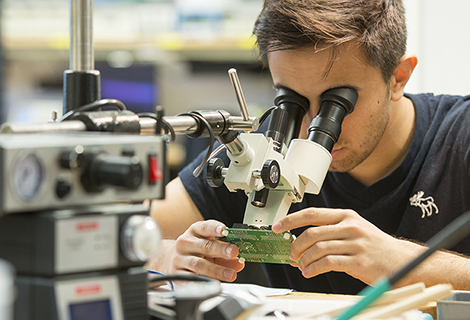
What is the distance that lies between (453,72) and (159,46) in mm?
1622

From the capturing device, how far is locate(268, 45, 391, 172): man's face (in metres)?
1.24

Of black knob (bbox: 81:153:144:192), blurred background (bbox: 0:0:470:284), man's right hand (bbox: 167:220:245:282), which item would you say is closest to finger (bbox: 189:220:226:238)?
man's right hand (bbox: 167:220:245:282)

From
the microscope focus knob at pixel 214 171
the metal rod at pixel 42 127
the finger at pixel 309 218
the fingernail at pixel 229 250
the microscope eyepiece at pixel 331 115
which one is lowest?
the fingernail at pixel 229 250

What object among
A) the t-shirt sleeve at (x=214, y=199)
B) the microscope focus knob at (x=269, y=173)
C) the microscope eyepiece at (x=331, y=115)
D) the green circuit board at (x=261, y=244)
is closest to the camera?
the microscope focus knob at (x=269, y=173)

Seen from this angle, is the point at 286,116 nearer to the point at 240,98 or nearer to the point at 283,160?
the point at 283,160

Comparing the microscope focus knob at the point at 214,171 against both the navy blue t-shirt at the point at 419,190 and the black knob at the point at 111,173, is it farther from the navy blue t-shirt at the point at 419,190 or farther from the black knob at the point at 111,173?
the navy blue t-shirt at the point at 419,190

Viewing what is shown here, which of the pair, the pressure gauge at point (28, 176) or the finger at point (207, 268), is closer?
the pressure gauge at point (28, 176)

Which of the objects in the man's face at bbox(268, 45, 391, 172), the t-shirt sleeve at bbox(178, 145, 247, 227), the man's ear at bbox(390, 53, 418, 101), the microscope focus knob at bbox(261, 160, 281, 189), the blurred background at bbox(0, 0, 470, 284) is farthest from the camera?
the blurred background at bbox(0, 0, 470, 284)

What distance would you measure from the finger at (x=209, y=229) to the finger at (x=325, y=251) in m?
0.18

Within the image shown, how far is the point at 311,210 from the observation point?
39.1 inches

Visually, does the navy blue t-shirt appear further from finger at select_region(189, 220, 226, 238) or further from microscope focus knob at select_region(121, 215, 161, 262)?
microscope focus knob at select_region(121, 215, 161, 262)

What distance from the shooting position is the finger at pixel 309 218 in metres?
0.94

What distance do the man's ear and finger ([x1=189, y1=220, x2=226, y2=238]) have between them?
2.36 ft

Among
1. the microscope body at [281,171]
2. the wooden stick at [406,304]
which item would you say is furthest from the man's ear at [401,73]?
the wooden stick at [406,304]
